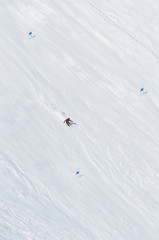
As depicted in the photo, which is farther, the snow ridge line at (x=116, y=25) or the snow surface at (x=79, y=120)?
the snow ridge line at (x=116, y=25)

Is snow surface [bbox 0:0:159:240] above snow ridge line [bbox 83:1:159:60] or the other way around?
the other way around

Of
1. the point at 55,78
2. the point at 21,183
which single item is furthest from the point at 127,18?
the point at 21,183

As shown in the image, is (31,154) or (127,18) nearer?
(31,154)

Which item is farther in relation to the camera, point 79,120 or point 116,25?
point 116,25

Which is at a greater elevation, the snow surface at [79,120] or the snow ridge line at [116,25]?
the snow ridge line at [116,25]

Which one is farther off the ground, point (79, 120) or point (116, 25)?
point (116, 25)

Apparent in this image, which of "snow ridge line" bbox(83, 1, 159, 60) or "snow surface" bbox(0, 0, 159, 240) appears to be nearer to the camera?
"snow surface" bbox(0, 0, 159, 240)

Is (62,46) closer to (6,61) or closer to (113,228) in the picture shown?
(6,61)

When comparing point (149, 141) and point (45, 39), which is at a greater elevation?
point (45, 39)
